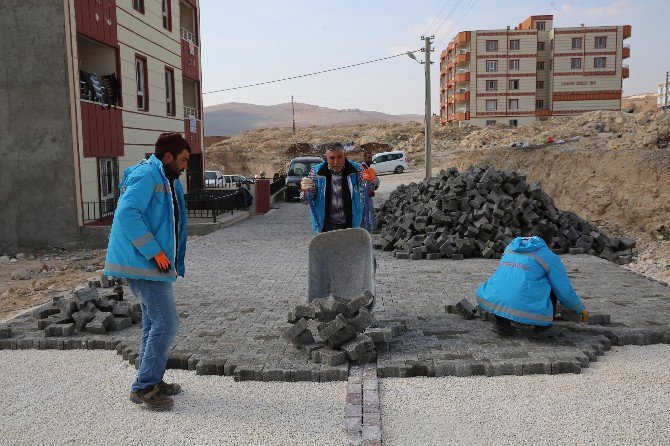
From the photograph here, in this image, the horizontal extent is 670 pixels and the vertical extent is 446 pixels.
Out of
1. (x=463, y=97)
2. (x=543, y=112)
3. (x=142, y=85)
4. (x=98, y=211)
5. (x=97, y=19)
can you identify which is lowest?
(x=98, y=211)

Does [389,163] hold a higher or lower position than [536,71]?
lower

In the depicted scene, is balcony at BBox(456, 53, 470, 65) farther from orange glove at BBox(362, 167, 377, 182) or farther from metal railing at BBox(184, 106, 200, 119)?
orange glove at BBox(362, 167, 377, 182)

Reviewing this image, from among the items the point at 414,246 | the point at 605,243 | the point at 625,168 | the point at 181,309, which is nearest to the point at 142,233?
the point at 181,309

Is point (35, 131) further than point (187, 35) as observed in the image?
No

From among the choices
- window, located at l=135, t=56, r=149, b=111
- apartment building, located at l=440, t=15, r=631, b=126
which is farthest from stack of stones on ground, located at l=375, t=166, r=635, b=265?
apartment building, located at l=440, t=15, r=631, b=126

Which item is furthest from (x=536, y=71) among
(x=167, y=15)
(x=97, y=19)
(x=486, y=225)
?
(x=486, y=225)

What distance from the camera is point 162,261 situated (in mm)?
4340

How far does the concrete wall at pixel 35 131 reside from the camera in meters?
14.7

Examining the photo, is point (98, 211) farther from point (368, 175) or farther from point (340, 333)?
point (340, 333)

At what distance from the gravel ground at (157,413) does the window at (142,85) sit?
1585 centimetres

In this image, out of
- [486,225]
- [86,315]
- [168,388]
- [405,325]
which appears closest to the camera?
[168,388]

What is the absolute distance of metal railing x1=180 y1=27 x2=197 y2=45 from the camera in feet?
82.4

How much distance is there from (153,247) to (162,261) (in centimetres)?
12

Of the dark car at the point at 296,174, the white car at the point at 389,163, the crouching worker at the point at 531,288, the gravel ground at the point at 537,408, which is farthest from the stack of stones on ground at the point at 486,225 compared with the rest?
the white car at the point at 389,163
